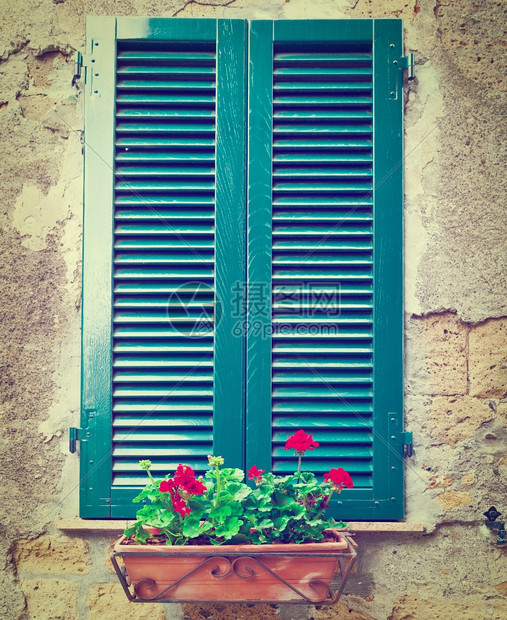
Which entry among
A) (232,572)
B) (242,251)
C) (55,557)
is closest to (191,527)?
(232,572)

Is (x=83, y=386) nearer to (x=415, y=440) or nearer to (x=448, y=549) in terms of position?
(x=415, y=440)

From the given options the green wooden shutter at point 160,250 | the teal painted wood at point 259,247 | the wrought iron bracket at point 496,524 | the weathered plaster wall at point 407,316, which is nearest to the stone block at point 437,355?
the weathered plaster wall at point 407,316

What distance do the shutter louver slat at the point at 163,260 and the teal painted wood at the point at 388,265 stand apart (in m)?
0.64

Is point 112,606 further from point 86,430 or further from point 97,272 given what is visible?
point 97,272

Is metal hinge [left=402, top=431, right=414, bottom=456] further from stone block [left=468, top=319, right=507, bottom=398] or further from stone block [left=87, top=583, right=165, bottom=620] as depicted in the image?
stone block [left=87, top=583, right=165, bottom=620]

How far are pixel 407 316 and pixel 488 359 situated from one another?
0.36m

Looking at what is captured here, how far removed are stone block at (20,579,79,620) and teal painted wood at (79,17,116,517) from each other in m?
0.31

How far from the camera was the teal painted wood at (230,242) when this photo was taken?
1.95 meters

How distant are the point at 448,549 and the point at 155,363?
4.33 feet

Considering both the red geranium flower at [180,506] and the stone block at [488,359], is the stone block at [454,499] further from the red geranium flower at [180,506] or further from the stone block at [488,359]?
the red geranium flower at [180,506]

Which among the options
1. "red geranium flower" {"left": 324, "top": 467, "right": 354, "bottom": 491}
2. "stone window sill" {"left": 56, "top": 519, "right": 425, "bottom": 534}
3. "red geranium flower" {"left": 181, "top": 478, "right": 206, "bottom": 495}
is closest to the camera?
"red geranium flower" {"left": 181, "top": 478, "right": 206, "bottom": 495}

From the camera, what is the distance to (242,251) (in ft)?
6.52

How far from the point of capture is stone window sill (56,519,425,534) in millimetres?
1933

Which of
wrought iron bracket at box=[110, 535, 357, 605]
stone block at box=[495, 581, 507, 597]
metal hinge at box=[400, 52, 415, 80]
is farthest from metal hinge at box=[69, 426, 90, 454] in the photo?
metal hinge at box=[400, 52, 415, 80]
